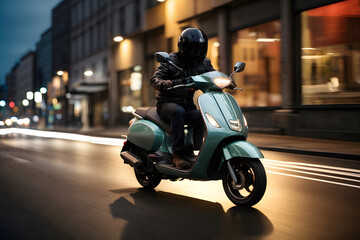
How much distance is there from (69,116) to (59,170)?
4315 centimetres

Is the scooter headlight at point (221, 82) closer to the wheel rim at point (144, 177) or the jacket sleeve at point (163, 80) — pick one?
the jacket sleeve at point (163, 80)

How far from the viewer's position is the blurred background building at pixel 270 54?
45.3ft

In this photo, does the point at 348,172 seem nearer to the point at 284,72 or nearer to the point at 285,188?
the point at 285,188

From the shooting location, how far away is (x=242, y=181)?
4617mm

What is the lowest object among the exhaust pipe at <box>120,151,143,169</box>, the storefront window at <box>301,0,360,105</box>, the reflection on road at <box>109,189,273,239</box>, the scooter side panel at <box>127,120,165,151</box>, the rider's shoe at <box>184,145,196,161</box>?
the reflection on road at <box>109,189,273,239</box>

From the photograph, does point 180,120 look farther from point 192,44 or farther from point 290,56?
point 290,56

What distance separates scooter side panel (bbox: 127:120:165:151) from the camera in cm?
560

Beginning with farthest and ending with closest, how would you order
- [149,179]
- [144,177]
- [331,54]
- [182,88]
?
[331,54]
[144,177]
[149,179]
[182,88]

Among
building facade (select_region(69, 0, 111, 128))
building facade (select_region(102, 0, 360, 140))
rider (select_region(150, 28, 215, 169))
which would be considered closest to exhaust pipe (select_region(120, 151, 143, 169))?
rider (select_region(150, 28, 215, 169))

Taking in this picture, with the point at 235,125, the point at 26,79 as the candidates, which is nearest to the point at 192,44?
the point at 235,125

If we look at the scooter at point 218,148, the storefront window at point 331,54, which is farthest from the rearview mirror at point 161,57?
the storefront window at point 331,54

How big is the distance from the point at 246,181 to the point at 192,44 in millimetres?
1713

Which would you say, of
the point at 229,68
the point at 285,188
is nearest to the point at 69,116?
the point at 229,68

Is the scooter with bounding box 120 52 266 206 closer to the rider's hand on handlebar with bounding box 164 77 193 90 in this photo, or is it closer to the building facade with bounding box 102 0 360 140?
the rider's hand on handlebar with bounding box 164 77 193 90
